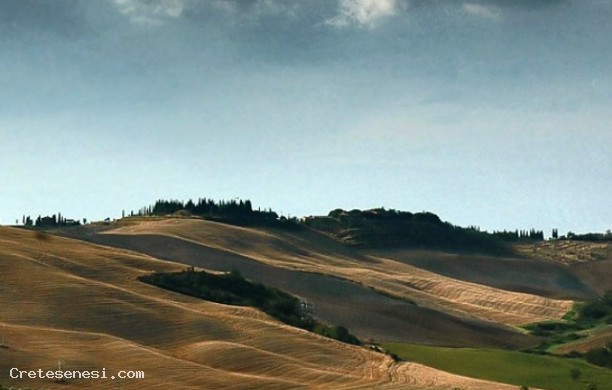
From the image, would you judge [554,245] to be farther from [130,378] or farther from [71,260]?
[130,378]

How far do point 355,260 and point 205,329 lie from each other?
81.1m

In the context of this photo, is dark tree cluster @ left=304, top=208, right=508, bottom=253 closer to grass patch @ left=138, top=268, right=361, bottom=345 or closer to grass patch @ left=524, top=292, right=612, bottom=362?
grass patch @ left=524, top=292, right=612, bottom=362

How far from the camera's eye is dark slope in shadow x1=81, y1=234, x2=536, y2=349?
86625mm

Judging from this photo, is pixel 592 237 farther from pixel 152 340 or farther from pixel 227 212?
pixel 152 340

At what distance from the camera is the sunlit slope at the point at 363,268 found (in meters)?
109

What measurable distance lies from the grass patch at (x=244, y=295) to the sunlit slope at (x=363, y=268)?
70.3ft

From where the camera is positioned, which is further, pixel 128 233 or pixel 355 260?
pixel 355 260

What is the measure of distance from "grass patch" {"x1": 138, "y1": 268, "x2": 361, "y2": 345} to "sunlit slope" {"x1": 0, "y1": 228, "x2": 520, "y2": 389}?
2.62 metres

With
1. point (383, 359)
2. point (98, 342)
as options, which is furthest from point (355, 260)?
point (98, 342)

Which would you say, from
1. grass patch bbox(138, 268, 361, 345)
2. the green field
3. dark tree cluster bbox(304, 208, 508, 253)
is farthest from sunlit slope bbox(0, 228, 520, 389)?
dark tree cluster bbox(304, 208, 508, 253)

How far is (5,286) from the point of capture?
6631 centimetres

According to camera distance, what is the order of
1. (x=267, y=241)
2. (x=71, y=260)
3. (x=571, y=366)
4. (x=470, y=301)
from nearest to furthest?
(x=571, y=366) < (x=71, y=260) < (x=470, y=301) < (x=267, y=241)

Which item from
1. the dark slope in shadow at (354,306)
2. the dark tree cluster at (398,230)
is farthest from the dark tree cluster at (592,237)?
the dark slope in shadow at (354,306)

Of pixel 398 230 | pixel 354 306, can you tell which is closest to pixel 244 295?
pixel 354 306
